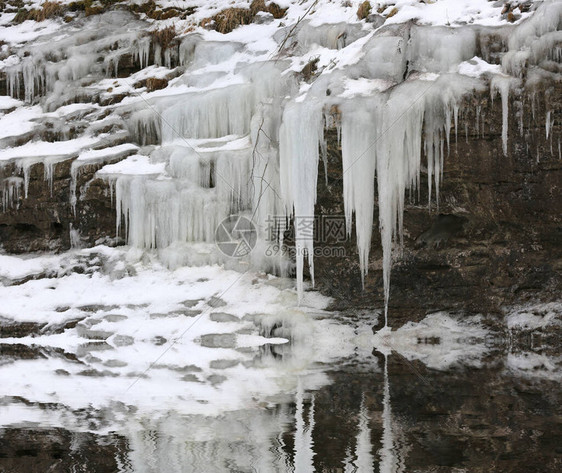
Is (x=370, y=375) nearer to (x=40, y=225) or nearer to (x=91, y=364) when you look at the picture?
(x=91, y=364)

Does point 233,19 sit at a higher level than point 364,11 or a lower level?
lower

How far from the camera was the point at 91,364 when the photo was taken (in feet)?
21.2

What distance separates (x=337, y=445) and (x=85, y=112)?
25.5 ft

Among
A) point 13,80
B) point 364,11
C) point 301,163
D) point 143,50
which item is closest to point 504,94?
point 301,163

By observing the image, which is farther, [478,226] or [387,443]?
[478,226]

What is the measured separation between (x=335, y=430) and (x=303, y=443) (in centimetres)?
31

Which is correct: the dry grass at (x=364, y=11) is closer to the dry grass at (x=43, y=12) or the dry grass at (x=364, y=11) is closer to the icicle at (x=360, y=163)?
the icicle at (x=360, y=163)

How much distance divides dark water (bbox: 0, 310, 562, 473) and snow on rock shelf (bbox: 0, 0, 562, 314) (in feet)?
8.07

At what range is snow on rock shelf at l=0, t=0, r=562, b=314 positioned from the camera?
23.2 feet

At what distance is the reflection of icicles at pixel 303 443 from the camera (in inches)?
117

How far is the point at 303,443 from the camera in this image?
334 centimetres

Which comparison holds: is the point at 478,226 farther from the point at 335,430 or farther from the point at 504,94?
the point at 335,430

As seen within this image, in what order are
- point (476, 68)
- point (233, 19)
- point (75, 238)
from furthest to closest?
point (233, 19)
point (75, 238)
point (476, 68)

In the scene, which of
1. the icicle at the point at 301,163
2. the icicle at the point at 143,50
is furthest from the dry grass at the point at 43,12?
the icicle at the point at 301,163
